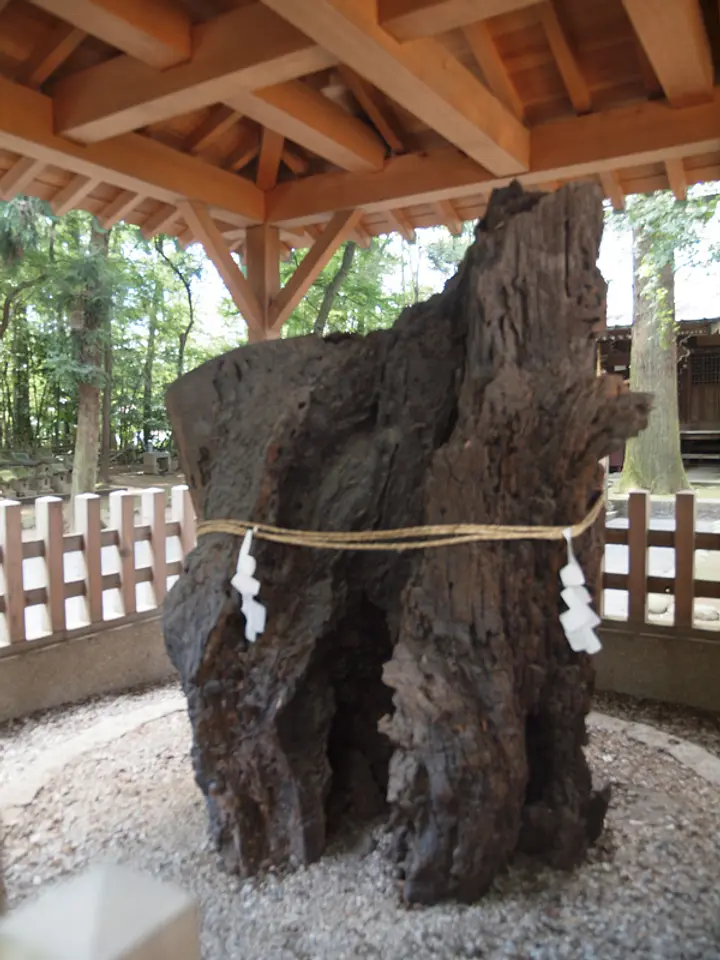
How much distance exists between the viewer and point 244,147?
159 inches

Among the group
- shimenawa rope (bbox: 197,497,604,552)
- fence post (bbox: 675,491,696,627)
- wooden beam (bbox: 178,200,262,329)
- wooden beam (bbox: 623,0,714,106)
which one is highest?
wooden beam (bbox: 623,0,714,106)

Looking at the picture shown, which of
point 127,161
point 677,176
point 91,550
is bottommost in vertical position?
point 91,550

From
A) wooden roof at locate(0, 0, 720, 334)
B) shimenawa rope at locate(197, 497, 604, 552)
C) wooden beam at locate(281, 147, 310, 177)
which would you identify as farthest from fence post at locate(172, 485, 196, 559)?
shimenawa rope at locate(197, 497, 604, 552)

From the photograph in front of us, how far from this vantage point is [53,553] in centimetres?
366

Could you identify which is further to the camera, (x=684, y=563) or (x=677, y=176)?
(x=684, y=563)

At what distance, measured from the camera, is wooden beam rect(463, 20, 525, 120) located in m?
2.86

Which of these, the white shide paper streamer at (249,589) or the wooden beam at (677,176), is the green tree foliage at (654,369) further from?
the white shide paper streamer at (249,589)

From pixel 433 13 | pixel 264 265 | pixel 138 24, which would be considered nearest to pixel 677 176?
pixel 433 13

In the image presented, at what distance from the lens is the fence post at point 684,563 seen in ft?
11.9

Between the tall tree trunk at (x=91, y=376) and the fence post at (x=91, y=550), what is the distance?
5.86 metres

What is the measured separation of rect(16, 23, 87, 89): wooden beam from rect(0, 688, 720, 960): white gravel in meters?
2.84

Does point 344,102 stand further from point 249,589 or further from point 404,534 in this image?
point 249,589

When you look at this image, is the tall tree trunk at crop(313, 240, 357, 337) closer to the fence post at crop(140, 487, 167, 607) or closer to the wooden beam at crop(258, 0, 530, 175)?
the fence post at crop(140, 487, 167, 607)

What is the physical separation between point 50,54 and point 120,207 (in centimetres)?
122
